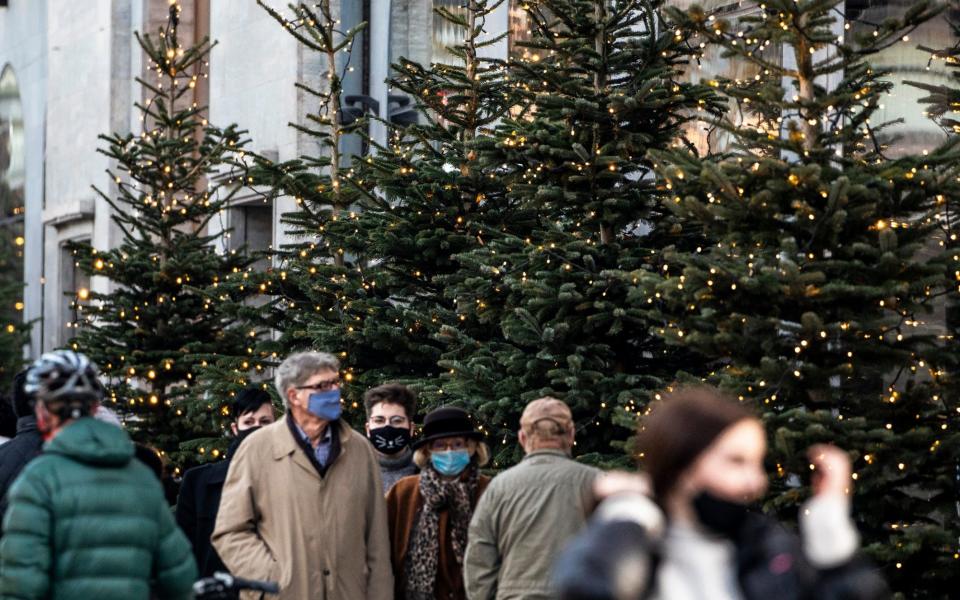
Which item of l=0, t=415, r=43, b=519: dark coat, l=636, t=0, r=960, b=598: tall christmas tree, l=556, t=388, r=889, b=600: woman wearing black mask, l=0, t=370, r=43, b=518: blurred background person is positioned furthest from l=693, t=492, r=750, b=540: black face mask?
l=0, t=415, r=43, b=519: dark coat

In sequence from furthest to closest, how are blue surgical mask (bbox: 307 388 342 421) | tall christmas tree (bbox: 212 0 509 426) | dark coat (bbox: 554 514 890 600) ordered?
tall christmas tree (bbox: 212 0 509 426), blue surgical mask (bbox: 307 388 342 421), dark coat (bbox: 554 514 890 600)

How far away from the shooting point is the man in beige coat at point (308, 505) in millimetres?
8945

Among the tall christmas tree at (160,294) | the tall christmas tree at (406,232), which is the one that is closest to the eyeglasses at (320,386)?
the tall christmas tree at (406,232)

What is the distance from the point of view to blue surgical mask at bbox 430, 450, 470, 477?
935 centimetres

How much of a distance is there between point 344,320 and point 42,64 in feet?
75.5

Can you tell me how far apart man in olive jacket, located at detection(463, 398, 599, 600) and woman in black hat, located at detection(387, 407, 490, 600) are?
2.63 feet

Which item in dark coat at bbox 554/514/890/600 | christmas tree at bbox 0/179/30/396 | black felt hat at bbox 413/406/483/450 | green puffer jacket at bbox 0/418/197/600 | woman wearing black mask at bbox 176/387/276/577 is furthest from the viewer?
christmas tree at bbox 0/179/30/396

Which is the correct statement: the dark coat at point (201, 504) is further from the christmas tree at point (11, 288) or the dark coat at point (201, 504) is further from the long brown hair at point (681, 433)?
the christmas tree at point (11, 288)

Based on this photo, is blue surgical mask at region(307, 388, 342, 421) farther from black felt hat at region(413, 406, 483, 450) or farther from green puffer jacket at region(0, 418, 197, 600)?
green puffer jacket at region(0, 418, 197, 600)

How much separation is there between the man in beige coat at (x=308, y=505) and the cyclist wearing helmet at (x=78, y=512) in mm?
2175

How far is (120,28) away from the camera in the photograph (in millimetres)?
31484

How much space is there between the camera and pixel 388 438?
10.3 metres

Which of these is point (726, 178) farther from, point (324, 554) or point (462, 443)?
point (324, 554)

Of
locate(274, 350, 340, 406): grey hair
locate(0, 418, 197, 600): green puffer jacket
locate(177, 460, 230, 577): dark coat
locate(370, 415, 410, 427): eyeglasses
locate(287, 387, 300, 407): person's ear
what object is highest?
locate(274, 350, 340, 406): grey hair
